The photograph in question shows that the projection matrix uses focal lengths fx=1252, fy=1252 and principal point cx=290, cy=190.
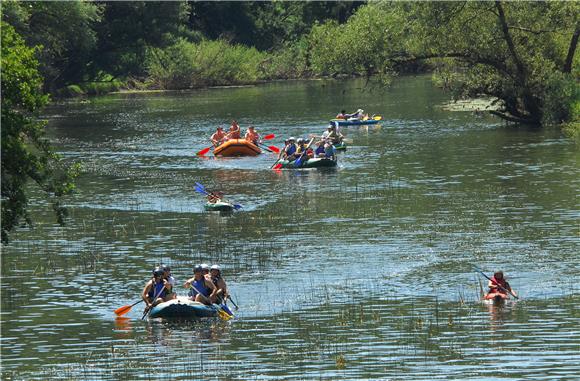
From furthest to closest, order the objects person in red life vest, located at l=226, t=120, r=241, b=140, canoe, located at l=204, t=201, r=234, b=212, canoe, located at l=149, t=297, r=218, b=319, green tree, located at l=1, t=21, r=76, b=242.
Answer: person in red life vest, located at l=226, t=120, r=241, b=140
canoe, located at l=204, t=201, r=234, b=212
canoe, located at l=149, t=297, r=218, b=319
green tree, located at l=1, t=21, r=76, b=242

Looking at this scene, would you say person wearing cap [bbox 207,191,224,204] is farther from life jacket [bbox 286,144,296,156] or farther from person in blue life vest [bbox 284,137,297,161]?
life jacket [bbox 286,144,296,156]

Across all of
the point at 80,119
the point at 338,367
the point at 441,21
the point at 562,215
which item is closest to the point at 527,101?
the point at 441,21

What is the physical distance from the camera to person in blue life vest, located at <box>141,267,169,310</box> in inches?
1114

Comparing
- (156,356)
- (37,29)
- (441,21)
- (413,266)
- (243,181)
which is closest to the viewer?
(156,356)

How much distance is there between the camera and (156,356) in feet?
80.4

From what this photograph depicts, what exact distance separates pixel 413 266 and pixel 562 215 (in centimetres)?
859

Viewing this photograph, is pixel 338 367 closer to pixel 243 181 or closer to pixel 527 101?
pixel 243 181

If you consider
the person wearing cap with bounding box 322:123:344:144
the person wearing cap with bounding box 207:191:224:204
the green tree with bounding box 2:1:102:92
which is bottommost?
the person wearing cap with bounding box 207:191:224:204

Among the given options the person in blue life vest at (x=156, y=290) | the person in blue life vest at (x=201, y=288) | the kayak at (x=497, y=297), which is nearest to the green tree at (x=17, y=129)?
the person in blue life vest at (x=156, y=290)

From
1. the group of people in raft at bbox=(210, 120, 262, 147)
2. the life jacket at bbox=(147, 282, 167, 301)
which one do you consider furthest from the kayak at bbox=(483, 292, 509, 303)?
the group of people in raft at bbox=(210, 120, 262, 147)

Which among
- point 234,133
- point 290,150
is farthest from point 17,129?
point 234,133

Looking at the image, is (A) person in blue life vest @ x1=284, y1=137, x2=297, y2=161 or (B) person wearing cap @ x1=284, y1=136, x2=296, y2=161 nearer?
(A) person in blue life vest @ x1=284, y1=137, x2=297, y2=161

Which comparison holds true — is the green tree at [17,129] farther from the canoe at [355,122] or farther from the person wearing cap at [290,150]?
the canoe at [355,122]

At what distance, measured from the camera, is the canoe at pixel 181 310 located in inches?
1098
